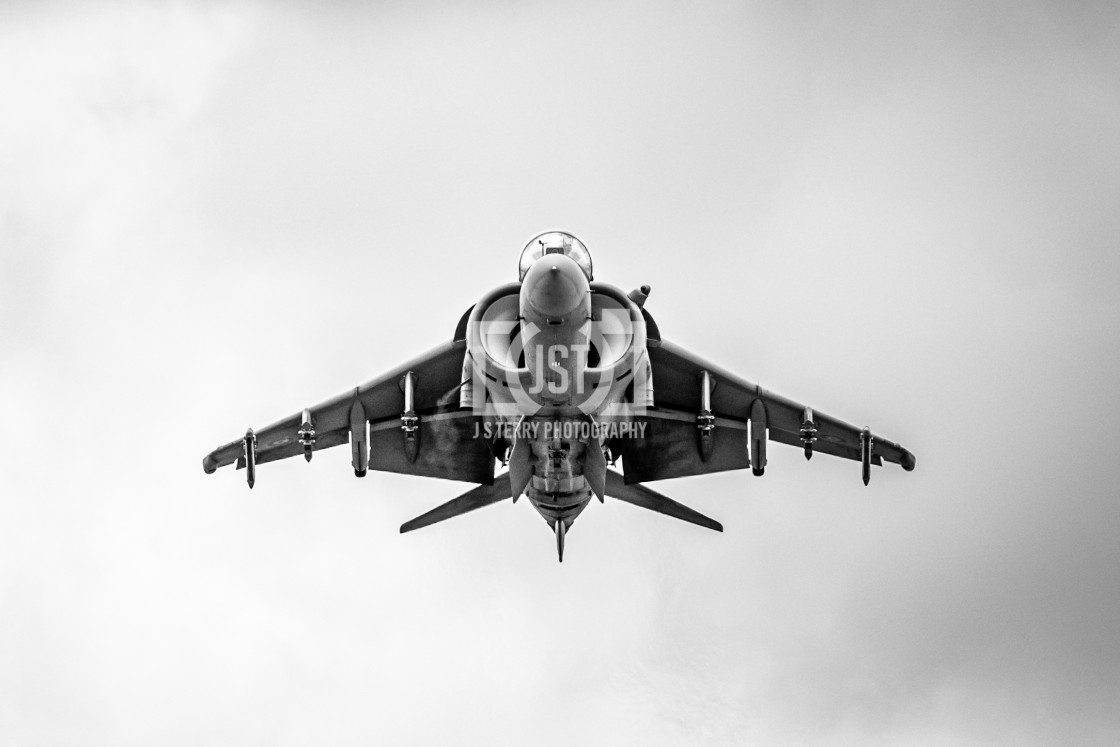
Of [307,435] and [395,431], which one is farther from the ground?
[395,431]

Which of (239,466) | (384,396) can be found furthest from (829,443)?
(239,466)

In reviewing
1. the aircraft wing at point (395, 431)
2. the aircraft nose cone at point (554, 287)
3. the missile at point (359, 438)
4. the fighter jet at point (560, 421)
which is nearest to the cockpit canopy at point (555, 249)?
the fighter jet at point (560, 421)

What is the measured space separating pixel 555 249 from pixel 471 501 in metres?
5.89

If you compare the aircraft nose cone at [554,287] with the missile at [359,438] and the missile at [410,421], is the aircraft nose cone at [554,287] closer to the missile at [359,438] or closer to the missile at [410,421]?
the missile at [410,421]

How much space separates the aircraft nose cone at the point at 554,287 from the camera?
71.5 feet

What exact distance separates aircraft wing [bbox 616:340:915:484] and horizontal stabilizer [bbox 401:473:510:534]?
2132mm

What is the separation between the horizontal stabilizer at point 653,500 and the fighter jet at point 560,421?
0.02 metres

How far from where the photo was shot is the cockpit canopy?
24.0 m

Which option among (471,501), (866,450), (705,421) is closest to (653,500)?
(705,421)

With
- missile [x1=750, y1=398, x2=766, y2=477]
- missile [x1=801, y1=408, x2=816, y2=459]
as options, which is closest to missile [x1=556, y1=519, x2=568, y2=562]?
missile [x1=750, y1=398, x2=766, y2=477]

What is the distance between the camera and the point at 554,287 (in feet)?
71.5

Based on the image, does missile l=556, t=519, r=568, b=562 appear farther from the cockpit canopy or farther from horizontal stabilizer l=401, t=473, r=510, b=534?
the cockpit canopy

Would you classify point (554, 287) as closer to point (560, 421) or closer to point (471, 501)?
point (560, 421)

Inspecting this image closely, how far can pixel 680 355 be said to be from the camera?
27.2 meters
